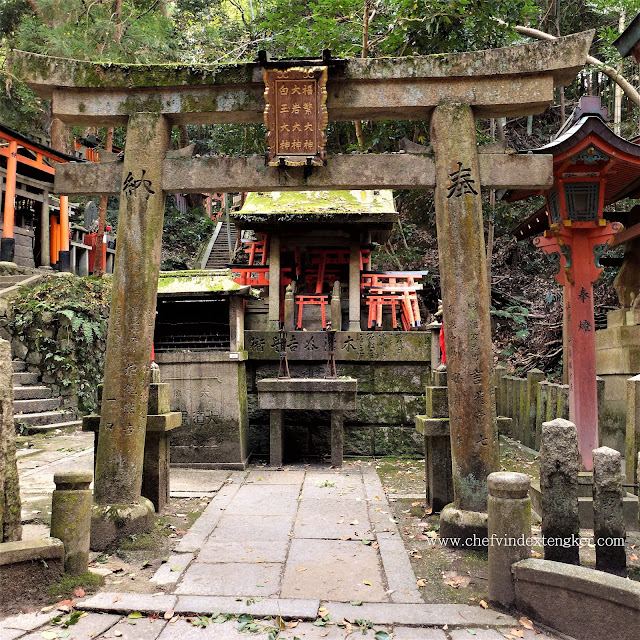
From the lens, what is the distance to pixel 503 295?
1953 centimetres

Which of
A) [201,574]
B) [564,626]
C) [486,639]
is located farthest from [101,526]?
[564,626]

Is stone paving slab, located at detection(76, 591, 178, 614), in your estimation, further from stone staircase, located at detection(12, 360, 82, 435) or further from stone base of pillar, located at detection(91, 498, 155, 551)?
stone staircase, located at detection(12, 360, 82, 435)

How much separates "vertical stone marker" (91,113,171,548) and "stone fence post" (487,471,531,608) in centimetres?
329

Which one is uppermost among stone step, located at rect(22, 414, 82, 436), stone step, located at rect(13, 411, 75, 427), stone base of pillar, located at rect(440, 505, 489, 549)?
stone step, located at rect(13, 411, 75, 427)

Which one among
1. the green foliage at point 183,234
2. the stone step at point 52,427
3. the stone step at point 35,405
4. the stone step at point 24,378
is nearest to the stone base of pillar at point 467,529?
the stone step at point 52,427

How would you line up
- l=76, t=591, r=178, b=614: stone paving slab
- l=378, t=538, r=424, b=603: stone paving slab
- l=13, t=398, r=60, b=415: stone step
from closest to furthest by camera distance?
1. l=76, t=591, r=178, b=614: stone paving slab
2. l=378, t=538, r=424, b=603: stone paving slab
3. l=13, t=398, r=60, b=415: stone step

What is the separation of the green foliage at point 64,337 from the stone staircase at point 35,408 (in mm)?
367

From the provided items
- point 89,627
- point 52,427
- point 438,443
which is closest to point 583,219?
point 438,443

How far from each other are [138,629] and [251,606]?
2.53 ft

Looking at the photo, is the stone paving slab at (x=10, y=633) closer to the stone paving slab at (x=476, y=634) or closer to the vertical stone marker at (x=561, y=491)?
the stone paving slab at (x=476, y=634)

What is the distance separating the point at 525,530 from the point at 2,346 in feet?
13.2

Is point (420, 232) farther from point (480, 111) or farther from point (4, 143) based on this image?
point (480, 111)

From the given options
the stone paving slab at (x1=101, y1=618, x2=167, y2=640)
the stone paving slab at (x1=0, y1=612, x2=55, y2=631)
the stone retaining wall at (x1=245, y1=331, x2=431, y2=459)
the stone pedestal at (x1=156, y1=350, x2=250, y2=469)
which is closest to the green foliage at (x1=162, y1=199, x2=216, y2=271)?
the stone retaining wall at (x1=245, y1=331, x2=431, y2=459)

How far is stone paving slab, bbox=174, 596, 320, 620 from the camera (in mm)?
3691
